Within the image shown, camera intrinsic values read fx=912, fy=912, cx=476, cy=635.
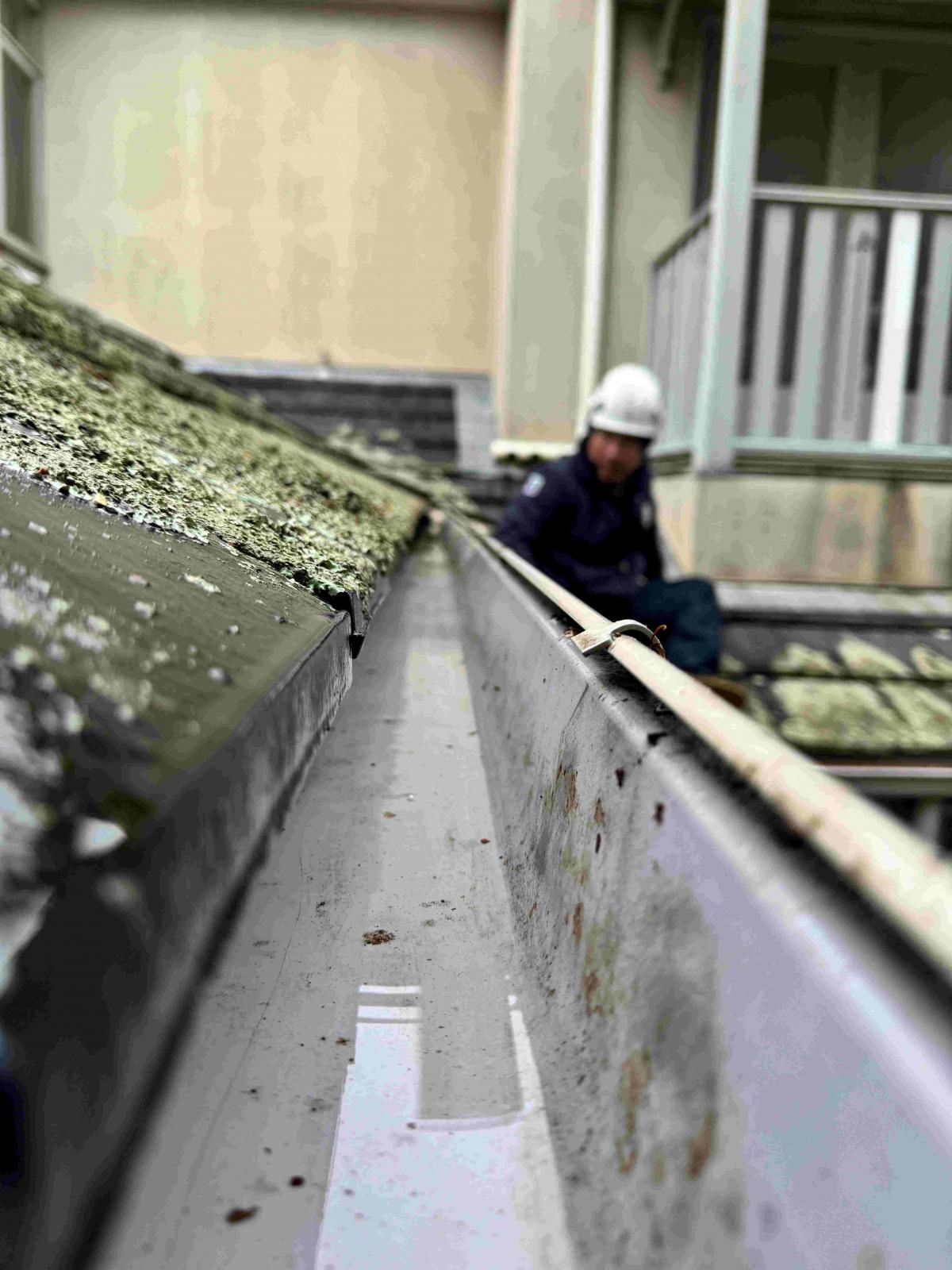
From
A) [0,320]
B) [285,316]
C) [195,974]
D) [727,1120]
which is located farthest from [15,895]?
[285,316]

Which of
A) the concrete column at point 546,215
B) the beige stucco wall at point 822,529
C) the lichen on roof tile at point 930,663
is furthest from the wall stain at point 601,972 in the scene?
the concrete column at point 546,215

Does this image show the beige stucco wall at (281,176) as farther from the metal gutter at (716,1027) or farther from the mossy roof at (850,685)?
the metal gutter at (716,1027)

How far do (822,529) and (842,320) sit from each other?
0.82 m

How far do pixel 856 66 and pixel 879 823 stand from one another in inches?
231

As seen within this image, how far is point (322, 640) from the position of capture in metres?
0.67

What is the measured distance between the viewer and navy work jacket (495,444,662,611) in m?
3.25

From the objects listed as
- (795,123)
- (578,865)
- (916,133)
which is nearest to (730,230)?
(795,123)

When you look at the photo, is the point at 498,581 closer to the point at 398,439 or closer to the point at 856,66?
the point at 398,439

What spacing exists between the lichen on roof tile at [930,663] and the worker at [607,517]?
69cm

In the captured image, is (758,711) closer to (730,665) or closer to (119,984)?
(730,665)

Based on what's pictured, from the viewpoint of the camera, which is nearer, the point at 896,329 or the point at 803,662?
the point at 803,662

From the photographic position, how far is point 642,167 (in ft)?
15.7

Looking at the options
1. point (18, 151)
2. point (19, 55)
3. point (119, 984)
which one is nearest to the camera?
point (119, 984)

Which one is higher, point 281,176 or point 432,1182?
point 281,176
